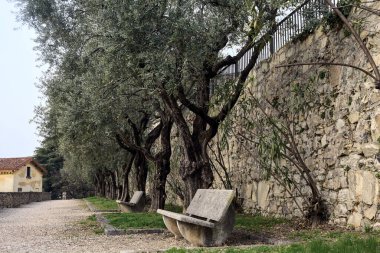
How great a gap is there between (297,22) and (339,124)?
3.48 meters

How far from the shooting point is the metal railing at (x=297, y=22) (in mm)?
10641

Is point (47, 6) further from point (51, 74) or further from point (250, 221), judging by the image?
point (250, 221)

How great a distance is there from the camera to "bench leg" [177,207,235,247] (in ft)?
25.5

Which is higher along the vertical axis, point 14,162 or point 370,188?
point 14,162

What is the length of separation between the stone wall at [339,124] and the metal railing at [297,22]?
274 mm

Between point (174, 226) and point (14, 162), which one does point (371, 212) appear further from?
point (14, 162)

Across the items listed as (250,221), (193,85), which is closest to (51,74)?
(193,85)

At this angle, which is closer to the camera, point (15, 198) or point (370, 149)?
point (370, 149)

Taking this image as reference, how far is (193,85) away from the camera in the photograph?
41.5 feet

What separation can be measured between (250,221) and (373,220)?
413cm

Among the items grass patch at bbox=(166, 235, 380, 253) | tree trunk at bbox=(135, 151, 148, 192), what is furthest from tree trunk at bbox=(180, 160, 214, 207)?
tree trunk at bbox=(135, 151, 148, 192)

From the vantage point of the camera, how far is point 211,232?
779cm

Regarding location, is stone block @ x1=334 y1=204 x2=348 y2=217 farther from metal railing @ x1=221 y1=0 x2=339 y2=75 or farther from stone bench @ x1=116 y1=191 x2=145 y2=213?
stone bench @ x1=116 y1=191 x2=145 y2=213

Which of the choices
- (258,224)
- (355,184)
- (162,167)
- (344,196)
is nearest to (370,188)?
(355,184)
